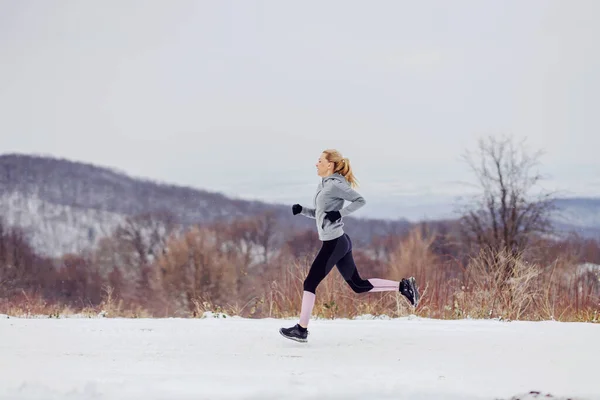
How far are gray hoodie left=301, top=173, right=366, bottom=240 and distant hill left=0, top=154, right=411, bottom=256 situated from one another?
50.8m

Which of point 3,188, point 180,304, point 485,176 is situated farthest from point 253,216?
point 3,188

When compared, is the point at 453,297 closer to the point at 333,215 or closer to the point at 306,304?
the point at 306,304

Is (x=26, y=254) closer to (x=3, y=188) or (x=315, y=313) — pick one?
(x=3, y=188)

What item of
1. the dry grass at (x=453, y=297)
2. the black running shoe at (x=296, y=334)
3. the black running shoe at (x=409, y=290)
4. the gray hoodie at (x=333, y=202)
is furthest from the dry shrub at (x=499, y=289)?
the gray hoodie at (x=333, y=202)

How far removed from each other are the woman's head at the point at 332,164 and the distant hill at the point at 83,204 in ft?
166

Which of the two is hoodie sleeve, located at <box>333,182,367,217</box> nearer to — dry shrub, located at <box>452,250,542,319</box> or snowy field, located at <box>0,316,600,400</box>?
snowy field, located at <box>0,316,600,400</box>

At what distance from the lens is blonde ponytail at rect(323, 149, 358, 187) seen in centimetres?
695

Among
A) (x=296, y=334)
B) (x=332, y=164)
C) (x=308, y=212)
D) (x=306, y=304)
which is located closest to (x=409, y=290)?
(x=306, y=304)

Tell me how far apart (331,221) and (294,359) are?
1302 millimetres

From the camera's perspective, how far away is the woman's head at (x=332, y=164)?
6.94 metres

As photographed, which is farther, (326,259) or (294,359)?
(326,259)

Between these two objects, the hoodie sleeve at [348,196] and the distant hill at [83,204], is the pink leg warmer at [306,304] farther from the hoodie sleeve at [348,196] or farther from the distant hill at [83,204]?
the distant hill at [83,204]

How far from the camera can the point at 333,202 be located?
679 centimetres

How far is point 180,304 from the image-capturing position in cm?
5019
